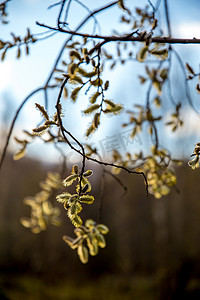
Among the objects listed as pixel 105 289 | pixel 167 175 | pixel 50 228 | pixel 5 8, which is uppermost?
pixel 5 8

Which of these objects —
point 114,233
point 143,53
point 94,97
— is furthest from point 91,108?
point 114,233

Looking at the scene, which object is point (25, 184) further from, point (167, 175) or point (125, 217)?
point (167, 175)

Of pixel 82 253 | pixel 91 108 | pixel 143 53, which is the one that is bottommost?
pixel 82 253

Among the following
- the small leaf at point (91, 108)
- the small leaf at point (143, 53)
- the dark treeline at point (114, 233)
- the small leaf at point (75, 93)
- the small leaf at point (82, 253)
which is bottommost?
the dark treeline at point (114, 233)

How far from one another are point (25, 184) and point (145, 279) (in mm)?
5442

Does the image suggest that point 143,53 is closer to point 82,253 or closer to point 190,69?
point 190,69

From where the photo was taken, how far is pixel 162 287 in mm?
6605

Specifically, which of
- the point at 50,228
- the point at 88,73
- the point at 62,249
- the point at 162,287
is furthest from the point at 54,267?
the point at 88,73

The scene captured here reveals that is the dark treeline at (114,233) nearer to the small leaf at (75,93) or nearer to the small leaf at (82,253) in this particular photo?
the small leaf at (82,253)

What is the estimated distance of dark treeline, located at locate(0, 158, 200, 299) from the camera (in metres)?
8.82

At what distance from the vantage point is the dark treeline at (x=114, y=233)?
28.9 ft

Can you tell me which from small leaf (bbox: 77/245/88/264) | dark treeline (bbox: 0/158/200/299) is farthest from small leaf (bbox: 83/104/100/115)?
dark treeline (bbox: 0/158/200/299)

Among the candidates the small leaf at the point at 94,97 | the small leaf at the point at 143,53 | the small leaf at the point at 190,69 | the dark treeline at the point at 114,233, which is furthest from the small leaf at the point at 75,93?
the dark treeline at the point at 114,233

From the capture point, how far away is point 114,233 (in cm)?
1012
